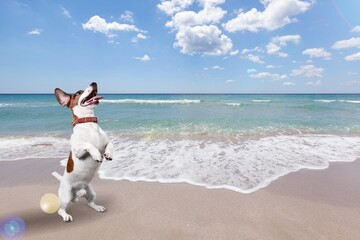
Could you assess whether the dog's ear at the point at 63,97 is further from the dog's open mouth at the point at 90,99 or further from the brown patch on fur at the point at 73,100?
the dog's open mouth at the point at 90,99

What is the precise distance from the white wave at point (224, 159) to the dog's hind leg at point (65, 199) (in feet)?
4.74

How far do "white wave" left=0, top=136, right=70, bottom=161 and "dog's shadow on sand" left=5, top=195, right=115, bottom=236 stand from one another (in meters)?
3.13

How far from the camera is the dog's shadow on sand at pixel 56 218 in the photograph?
9.02 feet

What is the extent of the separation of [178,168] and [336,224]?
9.65 feet

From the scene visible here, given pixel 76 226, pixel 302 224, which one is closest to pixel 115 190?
pixel 76 226

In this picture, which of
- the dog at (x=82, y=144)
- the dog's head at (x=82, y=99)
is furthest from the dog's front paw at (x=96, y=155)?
the dog's head at (x=82, y=99)

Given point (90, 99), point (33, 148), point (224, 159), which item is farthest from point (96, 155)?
point (33, 148)

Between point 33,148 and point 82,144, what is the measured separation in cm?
538

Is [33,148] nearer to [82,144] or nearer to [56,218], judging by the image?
[56,218]

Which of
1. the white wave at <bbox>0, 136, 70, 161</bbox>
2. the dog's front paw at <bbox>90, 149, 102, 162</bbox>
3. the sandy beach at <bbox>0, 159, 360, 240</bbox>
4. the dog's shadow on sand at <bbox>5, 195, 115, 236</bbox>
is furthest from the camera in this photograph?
the white wave at <bbox>0, 136, 70, 161</bbox>

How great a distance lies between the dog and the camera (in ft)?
8.65

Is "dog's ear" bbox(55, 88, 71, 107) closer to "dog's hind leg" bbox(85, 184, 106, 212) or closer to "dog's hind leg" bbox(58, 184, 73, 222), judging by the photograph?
"dog's hind leg" bbox(58, 184, 73, 222)

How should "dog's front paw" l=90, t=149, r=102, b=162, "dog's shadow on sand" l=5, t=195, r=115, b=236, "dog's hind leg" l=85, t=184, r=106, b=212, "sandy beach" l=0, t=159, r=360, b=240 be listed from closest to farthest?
"dog's front paw" l=90, t=149, r=102, b=162, "sandy beach" l=0, t=159, r=360, b=240, "dog's shadow on sand" l=5, t=195, r=115, b=236, "dog's hind leg" l=85, t=184, r=106, b=212

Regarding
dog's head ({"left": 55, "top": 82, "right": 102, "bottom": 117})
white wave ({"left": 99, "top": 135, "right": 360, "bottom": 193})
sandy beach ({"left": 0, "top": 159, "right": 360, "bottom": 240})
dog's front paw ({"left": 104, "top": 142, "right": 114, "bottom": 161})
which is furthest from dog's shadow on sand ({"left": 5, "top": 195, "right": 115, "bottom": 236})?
dog's head ({"left": 55, "top": 82, "right": 102, "bottom": 117})
